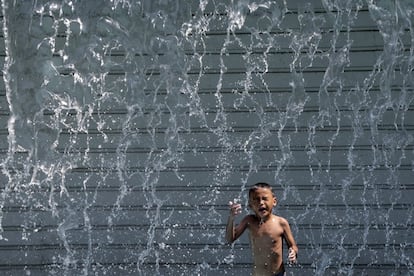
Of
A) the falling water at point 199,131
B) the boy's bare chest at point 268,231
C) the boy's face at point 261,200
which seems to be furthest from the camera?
the falling water at point 199,131

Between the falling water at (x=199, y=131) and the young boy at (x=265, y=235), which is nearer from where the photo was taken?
the young boy at (x=265, y=235)

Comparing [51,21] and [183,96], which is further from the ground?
[51,21]

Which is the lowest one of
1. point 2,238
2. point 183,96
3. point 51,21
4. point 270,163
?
point 2,238

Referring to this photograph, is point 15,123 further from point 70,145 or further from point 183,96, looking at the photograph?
point 183,96

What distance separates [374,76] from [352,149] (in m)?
0.62

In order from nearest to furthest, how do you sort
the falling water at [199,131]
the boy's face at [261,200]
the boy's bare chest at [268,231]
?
the boy's face at [261,200]
the boy's bare chest at [268,231]
the falling water at [199,131]

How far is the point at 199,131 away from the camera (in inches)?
330

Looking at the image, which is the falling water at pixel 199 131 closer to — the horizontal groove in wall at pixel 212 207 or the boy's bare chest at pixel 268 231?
the horizontal groove in wall at pixel 212 207

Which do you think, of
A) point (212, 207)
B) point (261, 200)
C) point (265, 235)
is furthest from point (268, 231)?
point (212, 207)

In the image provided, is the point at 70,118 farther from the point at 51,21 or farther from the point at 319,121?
the point at 319,121

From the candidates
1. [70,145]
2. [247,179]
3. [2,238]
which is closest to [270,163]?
[247,179]

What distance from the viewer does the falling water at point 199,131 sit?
827 centimetres

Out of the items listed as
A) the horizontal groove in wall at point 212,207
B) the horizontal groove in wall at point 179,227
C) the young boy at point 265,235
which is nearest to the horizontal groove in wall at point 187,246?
the horizontal groove in wall at point 179,227

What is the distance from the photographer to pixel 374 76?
8.26 meters
